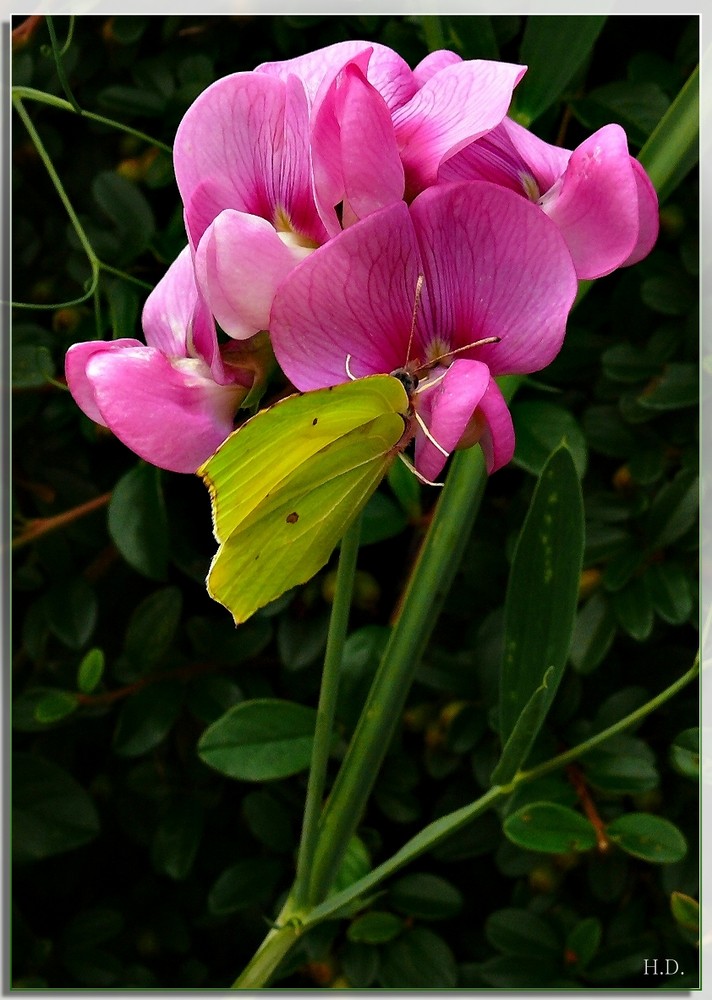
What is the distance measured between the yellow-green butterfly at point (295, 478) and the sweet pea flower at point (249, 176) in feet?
0.15

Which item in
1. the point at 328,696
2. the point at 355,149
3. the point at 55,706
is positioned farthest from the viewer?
the point at 55,706

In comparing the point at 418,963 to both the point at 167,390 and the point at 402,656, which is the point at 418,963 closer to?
the point at 402,656

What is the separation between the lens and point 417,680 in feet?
1.73

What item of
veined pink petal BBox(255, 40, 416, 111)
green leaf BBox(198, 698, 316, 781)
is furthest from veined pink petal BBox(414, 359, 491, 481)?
green leaf BBox(198, 698, 316, 781)

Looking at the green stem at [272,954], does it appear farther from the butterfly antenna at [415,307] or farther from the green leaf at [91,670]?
the butterfly antenna at [415,307]

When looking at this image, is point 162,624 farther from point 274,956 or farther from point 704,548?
point 704,548

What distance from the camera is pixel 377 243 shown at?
309 millimetres

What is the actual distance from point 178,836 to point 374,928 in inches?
5.0

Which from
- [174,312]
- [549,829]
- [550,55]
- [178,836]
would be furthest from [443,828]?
[550,55]

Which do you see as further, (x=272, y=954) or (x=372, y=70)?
(x=272, y=954)

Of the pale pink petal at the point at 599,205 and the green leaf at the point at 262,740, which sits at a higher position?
the pale pink petal at the point at 599,205

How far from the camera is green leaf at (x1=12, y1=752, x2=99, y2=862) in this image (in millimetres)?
513

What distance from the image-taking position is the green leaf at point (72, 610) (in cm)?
53

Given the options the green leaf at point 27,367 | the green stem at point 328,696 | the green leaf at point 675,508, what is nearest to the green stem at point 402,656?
the green stem at point 328,696
